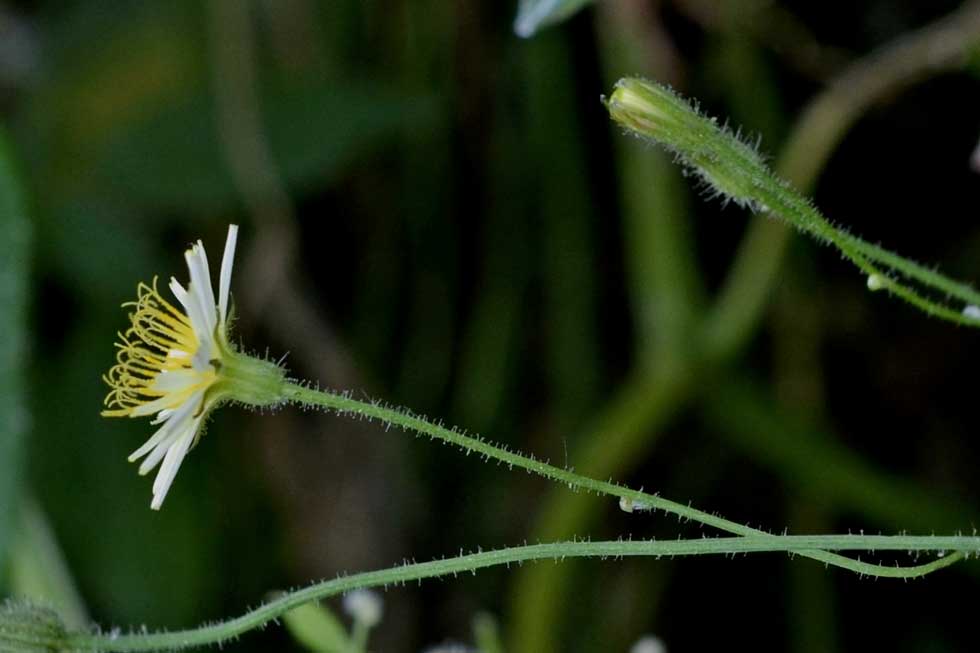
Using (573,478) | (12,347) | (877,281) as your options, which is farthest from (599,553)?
(12,347)

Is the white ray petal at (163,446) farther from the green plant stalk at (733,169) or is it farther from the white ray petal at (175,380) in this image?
the green plant stalk at (733,169)

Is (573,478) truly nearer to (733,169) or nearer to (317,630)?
(733,169)

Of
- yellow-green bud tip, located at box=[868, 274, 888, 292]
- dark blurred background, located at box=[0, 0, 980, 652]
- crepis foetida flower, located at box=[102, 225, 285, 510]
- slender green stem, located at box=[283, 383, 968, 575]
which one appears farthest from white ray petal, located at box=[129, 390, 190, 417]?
dark blurred background, located at box=[0, 0, 980, 652]

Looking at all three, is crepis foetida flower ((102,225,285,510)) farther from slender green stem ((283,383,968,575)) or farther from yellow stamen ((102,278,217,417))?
slender green stem ((283,383,968,575))

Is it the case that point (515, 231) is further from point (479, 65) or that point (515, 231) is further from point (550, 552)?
point (550, 552)

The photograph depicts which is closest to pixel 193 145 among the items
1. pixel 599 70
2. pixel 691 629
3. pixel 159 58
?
pixel 159 58

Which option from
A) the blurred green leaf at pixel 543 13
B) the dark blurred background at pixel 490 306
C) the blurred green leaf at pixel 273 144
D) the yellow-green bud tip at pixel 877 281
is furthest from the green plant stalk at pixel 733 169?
the blurred green leaf at pixel 273 144
